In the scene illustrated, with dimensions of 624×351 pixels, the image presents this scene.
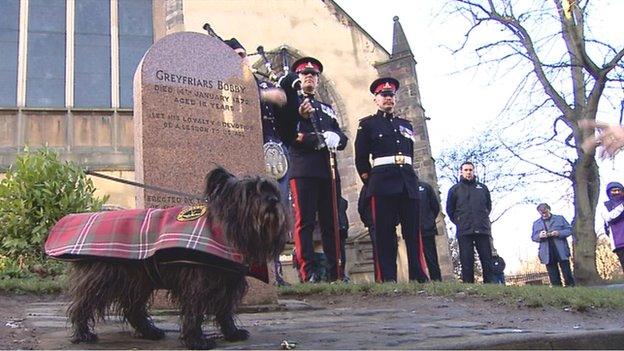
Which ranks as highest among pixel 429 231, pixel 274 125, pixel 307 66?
pixel 307 66

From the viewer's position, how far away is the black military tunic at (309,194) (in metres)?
7.45

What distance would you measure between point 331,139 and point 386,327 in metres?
3.65

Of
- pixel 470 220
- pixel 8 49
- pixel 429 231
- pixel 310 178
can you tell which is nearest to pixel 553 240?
pixel 470 220

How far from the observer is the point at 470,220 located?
33.0 feet

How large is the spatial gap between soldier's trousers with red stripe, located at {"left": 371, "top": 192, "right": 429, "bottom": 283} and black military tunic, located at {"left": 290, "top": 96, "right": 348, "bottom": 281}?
21.3 inches

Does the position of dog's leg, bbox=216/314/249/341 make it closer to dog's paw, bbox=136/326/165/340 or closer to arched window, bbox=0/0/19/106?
dog's paw, bbox=136/326/165/340

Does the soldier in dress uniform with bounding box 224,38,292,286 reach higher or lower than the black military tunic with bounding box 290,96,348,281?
higher

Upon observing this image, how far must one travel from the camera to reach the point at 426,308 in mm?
5895

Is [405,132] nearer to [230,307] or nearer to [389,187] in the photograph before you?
[389,187]

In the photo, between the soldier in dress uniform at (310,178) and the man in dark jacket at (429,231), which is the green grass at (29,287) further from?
the man in dark jacket at (429,231)

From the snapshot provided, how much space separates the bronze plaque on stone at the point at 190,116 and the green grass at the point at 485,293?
4.74 feet

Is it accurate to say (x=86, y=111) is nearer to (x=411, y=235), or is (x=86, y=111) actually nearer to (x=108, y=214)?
(x=411, y=235)

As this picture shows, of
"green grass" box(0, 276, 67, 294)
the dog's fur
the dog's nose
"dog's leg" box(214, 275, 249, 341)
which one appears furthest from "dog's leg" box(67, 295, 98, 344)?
"green grass" box(0, 276, 67, 294)

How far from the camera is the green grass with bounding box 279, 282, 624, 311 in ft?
20.2
